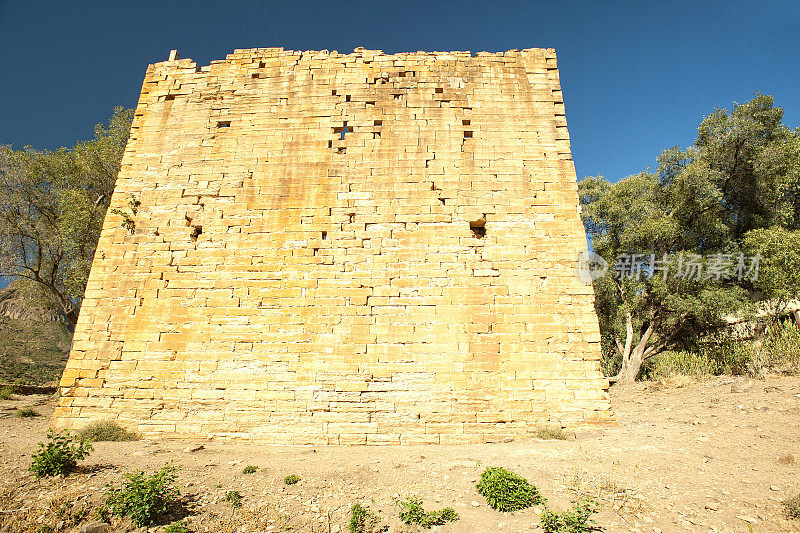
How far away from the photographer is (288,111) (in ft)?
28.8

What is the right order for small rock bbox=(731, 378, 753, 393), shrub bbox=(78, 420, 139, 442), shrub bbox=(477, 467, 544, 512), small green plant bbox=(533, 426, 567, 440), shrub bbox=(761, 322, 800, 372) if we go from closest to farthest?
shrub bbox=(477, 467, 544, 512) → small green plant bbox=(533, 426, 567, 440) → shrub bbox=(78, 420, 139, 442) → small rock bbox=(731, 378, 753, 393) → shrub bbox=(761, 322, 800, 372)

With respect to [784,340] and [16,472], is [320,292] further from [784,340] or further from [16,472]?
[784,340]

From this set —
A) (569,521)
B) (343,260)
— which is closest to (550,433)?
(569,521)

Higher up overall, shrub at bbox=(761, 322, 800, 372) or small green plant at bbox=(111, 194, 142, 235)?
small green plant at bbox=(111, 194, 142, 235)

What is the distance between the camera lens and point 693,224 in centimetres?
1455

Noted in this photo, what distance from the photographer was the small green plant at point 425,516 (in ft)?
13.8

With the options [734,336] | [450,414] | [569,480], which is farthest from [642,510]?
[734,336]

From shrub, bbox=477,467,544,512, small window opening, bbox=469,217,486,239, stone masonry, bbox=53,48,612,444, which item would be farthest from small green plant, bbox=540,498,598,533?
small window opening, bbox=469,217,486,239

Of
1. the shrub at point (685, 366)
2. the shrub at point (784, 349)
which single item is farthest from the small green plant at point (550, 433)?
the shrub at point (685, 366)

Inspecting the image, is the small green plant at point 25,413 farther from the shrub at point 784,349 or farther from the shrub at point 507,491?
the shrub at point 784,349

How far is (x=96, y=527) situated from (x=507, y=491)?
176 inches

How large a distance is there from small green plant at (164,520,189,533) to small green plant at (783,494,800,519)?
641cm

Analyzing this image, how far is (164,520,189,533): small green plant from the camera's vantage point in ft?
12.4

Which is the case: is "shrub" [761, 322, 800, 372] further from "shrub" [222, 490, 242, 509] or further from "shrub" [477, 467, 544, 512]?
"shrub" [222, 490, 242, 509]
